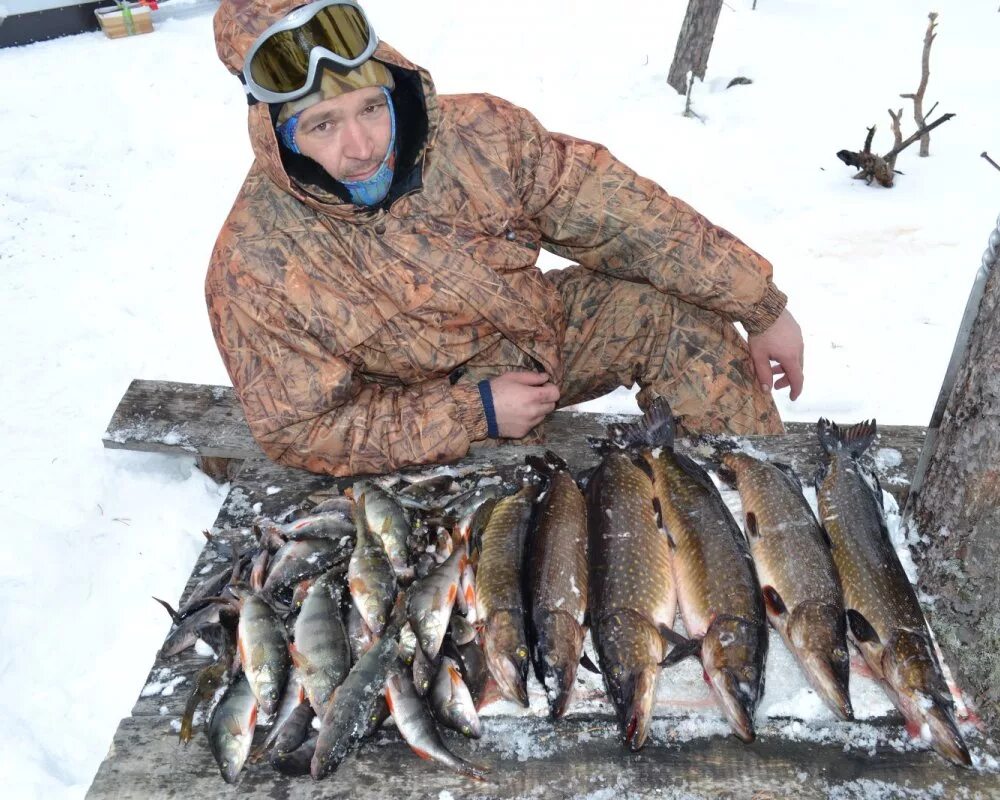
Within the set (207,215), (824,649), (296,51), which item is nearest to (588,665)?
(824,649)

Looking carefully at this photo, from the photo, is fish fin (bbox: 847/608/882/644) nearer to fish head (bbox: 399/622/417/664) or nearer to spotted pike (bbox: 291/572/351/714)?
fish head (bbox: 399/622/417/664)

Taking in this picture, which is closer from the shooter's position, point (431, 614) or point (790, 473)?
point (431, 614)

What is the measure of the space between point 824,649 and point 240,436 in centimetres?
269

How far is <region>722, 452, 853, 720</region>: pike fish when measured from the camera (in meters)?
2.16

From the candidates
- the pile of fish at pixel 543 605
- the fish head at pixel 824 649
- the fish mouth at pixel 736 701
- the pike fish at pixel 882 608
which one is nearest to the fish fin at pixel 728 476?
the pile of fish at pixel 543 605

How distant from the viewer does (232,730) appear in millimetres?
2098

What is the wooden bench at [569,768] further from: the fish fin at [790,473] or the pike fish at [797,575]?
the fish fin at [790,473]

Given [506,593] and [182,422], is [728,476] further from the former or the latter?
[182,422]

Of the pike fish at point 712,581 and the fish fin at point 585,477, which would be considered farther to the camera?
the fish fin at point 585,477

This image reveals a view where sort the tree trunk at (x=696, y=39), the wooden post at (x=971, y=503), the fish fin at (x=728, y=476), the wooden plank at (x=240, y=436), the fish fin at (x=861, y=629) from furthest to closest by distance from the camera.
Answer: the tree trunk at (x=696, y=39) < the wooden plank at (x=240, y=436) < the fish fin at (x=728, y=476) < the fish fin at (x=861, y=629) < the wooden post at (x=971, y=503)

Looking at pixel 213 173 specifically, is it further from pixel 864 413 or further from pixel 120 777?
pixel 120 777

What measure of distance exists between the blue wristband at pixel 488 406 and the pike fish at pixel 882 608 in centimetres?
116

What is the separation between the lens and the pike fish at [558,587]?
2.17 m

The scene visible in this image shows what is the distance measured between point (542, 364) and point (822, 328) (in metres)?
2.80
